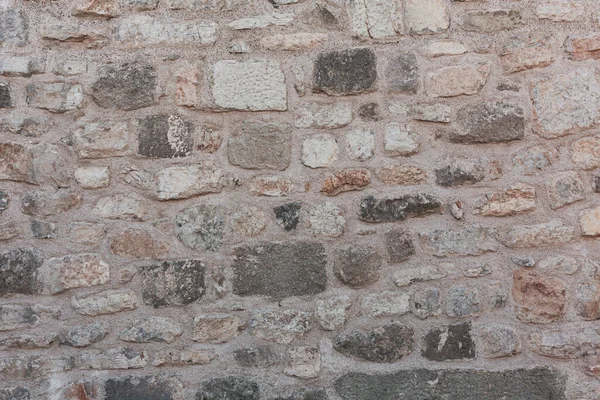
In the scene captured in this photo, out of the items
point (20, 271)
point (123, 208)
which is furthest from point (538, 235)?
point (20, 271)

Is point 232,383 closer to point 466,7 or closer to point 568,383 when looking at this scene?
point 568,383

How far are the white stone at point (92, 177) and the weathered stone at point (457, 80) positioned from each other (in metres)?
1.15

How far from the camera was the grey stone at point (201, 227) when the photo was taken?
2303mm

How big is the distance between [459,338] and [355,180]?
2.10 feet

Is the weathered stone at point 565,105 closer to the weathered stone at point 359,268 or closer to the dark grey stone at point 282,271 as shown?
the weathered stone at point 359,268

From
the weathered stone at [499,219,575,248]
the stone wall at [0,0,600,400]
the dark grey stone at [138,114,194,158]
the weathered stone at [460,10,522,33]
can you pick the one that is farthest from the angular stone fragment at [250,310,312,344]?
the weathered stone at [460,10,522,33]

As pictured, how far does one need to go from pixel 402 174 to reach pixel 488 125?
34 centimetres

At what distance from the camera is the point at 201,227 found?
2303 millimetres

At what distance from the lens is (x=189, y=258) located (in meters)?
2.30

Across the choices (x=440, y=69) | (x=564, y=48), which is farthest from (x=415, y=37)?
(x=564, y=48)

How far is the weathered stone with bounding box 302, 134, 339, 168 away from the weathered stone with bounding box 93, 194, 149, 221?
579 millimetres

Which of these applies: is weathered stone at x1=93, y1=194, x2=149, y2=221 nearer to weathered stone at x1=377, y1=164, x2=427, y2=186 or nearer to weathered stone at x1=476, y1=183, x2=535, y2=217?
weathered stone at x1=377, y1=164, x2=427, y2=186

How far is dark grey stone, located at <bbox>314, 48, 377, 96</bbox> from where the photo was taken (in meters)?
2.32

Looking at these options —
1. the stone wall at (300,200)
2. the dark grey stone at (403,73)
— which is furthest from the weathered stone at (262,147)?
the dark grey stone at (403,73)
